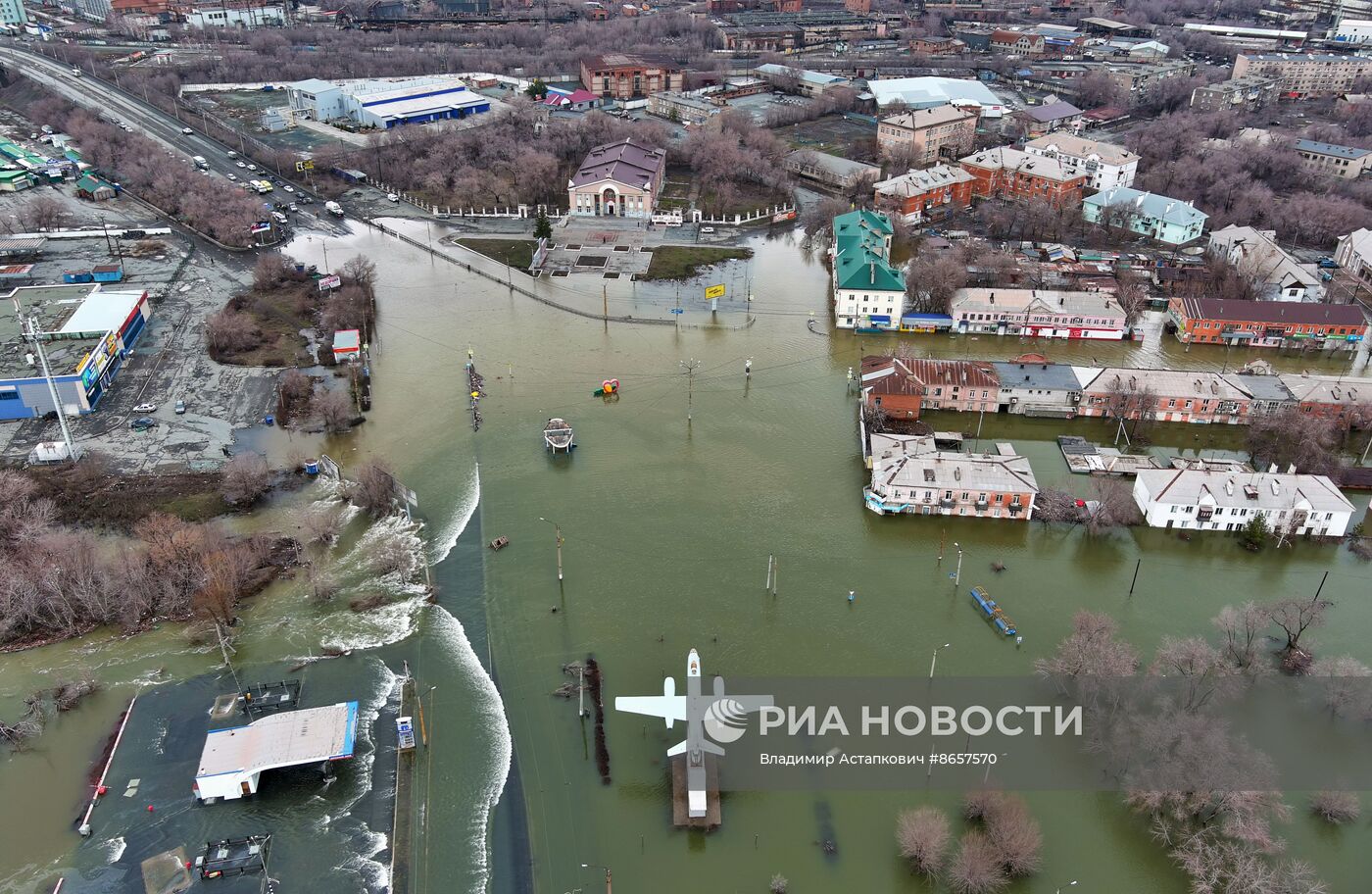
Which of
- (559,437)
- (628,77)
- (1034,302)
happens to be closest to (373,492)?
(559,437)

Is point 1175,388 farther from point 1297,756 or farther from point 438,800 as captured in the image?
point 438,800

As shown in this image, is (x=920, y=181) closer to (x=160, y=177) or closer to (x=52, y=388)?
(x=52, y=388)

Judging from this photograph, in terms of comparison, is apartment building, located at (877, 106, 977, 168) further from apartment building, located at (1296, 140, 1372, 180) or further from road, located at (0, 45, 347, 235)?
road, located at (0, 45, 347, 235)

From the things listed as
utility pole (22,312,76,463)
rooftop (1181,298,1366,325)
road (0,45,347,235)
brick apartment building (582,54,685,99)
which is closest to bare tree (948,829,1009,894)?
utility pole (22,312,76,463)

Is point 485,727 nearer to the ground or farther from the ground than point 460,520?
nearer to the ground

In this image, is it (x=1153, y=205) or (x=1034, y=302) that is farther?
(x=1153, y=205)
